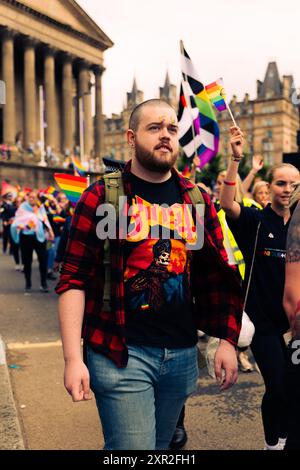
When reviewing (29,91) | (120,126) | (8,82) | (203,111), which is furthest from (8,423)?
(120,126)

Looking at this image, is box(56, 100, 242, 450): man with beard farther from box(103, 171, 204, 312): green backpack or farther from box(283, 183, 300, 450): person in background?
box(283, 183, 300, 450): person in background

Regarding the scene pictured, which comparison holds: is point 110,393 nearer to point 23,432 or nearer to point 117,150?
point 23,432

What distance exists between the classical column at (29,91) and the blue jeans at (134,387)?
44.6 metres

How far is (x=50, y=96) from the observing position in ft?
156

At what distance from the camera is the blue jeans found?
231cm

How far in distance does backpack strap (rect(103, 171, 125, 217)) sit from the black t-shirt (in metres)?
1.50

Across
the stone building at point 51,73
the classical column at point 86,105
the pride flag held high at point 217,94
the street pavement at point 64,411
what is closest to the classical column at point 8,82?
the stone building at point 51,73

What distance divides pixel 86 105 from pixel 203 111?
151ft

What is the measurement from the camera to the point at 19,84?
157 feet

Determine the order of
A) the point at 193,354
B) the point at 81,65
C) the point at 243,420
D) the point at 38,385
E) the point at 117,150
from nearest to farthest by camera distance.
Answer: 1. the point at 193,354
2. the point at 243,420
3. the point at 38,385
4. the point at 81,65
5. the point at 117,150

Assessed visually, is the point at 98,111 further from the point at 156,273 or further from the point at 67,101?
the point at 156,273

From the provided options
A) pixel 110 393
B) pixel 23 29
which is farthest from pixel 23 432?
pixel 23 29

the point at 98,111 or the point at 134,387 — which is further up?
the point at 98,111

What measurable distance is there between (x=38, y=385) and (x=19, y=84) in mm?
45803
